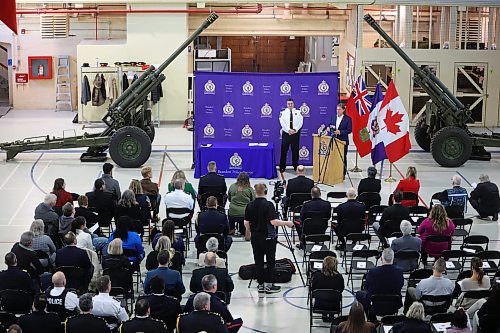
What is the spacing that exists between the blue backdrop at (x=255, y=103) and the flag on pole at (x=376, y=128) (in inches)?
56.4

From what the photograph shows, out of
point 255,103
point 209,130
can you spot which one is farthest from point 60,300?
point 255,103

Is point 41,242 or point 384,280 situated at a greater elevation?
point 41,242

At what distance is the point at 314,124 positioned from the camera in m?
22.2

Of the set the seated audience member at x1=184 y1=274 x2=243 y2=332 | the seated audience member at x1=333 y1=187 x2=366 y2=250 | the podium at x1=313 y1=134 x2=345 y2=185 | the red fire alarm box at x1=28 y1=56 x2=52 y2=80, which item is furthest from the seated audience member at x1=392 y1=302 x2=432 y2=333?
the red fire alarm box at x1=28 y1=56 x2=52 y2=80

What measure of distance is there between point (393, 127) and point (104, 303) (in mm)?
10759

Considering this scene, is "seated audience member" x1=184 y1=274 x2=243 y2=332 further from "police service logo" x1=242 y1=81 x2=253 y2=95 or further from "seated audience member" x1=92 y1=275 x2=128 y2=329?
"police service logo" x1=242 y1=81 x2=253 y2=95

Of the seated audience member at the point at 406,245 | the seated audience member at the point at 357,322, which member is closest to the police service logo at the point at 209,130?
the seated audience member at the point at 406,245

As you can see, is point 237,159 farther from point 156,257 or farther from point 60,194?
point 156,257

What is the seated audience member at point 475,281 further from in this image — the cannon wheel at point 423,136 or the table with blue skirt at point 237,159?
the cannon wheel at point 423,136

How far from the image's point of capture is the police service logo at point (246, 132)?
72.8ft

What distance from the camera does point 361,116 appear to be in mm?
21297

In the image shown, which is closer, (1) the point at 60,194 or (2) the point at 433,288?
(2) the point at 433,288

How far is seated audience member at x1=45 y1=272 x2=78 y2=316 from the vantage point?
11273 mm

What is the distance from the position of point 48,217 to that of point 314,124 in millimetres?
9185
